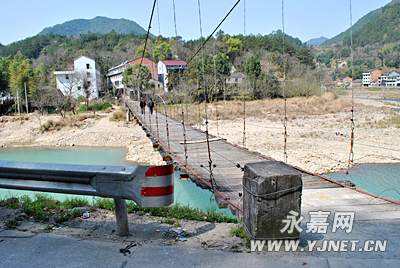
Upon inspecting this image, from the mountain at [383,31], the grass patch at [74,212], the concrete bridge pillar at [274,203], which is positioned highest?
the mountain at [383,31]

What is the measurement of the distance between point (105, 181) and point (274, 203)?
1.18 m

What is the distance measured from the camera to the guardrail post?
215cm

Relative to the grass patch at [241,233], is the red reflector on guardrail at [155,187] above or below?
above

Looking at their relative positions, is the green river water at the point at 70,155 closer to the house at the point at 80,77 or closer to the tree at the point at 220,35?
the house at the point at 80,77

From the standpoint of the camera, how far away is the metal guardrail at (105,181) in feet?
6.71

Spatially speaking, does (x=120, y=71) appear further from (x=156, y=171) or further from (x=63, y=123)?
(x=156, y=171)

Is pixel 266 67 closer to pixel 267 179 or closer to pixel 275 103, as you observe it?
pixel 275 103

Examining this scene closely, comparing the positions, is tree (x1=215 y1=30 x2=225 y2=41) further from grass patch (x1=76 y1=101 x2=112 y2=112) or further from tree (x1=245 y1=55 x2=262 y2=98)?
grass patch (x1=76 y1=101 x2=112 y2=112)

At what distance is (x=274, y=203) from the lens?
6.28 feet

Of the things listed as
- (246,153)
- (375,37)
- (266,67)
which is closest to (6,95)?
(266,67)

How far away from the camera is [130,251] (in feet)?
6.19

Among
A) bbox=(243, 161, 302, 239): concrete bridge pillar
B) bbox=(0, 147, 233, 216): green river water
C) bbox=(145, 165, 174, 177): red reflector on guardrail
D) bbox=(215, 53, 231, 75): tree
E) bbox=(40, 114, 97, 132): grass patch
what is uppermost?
bbox=(215, 53, 231, 75): tree

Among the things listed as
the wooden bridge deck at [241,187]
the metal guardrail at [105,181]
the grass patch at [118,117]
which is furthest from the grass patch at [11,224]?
the grass patch at [118,117]

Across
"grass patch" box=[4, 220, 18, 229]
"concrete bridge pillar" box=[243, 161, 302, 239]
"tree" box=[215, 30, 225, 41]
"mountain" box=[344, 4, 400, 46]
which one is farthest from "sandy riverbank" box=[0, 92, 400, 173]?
"mountain" box=[344, 4, 400, 46]
